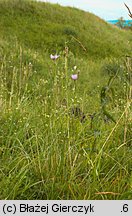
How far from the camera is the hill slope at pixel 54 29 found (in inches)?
529

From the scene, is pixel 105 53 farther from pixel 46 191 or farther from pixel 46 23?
pixel 46 191

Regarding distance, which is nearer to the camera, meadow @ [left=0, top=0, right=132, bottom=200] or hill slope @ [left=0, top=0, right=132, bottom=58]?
meadow @ [left=0, top=0, right=132, bottom=200]

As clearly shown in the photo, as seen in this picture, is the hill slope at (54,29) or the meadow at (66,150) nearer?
the meadow at (66,150)

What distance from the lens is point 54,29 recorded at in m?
14.4

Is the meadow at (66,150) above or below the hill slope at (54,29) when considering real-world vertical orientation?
below

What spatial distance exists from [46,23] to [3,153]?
40.5 ft

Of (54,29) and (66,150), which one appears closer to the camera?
(66,150)

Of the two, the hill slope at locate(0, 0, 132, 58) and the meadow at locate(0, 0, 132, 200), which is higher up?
the hill slope at locate(0, 0, 132, 58)

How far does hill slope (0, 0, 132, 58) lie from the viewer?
13.4m

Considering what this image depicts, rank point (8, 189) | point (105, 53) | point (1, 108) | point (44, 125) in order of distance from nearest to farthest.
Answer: point (8, 189) < point (44, 125) < point (1, 108) < point (105, 53)

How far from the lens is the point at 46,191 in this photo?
274cm

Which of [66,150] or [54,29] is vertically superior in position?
[54,29]

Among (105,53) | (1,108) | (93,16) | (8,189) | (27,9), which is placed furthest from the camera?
(93,16)

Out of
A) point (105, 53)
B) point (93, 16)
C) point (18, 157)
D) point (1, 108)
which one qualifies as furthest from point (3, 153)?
point (93, 16)
